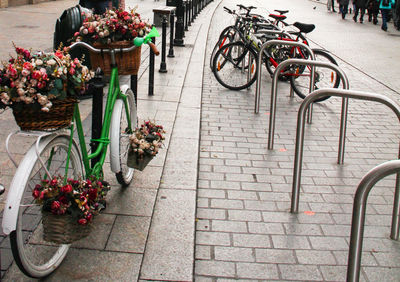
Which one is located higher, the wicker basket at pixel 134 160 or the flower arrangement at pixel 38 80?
the flower arrangement at pixel 38 80

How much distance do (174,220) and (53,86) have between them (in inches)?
60.2

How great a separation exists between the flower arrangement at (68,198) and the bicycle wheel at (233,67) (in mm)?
5828

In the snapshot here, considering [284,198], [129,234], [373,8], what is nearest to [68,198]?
[129,234]

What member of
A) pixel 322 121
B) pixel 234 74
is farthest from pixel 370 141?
pixel 234 74

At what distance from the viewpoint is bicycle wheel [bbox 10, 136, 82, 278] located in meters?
2.71

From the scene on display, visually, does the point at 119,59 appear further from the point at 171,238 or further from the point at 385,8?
the point at 385,8

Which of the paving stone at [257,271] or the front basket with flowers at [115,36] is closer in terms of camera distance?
the paving stone at [257,271]

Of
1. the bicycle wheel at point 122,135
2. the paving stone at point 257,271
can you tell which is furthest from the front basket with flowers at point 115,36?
A: the paving stone at point 257,271

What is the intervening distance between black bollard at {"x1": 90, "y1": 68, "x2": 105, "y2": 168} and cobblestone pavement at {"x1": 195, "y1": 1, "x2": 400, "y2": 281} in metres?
0.99

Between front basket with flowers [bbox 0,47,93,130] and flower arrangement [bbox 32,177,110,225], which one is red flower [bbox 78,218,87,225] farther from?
front basket with flowers [bbox 0,47,93,130]

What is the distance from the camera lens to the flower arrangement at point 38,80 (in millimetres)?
2705

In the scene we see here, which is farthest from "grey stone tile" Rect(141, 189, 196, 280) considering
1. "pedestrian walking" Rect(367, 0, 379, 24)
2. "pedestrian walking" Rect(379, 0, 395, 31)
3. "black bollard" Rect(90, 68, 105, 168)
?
"pedestrian walking" Rect(367, 0, 379, 24)

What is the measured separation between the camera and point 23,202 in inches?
108

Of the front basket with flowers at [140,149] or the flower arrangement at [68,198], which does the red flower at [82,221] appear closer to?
the flower arrangement at [68,198]
